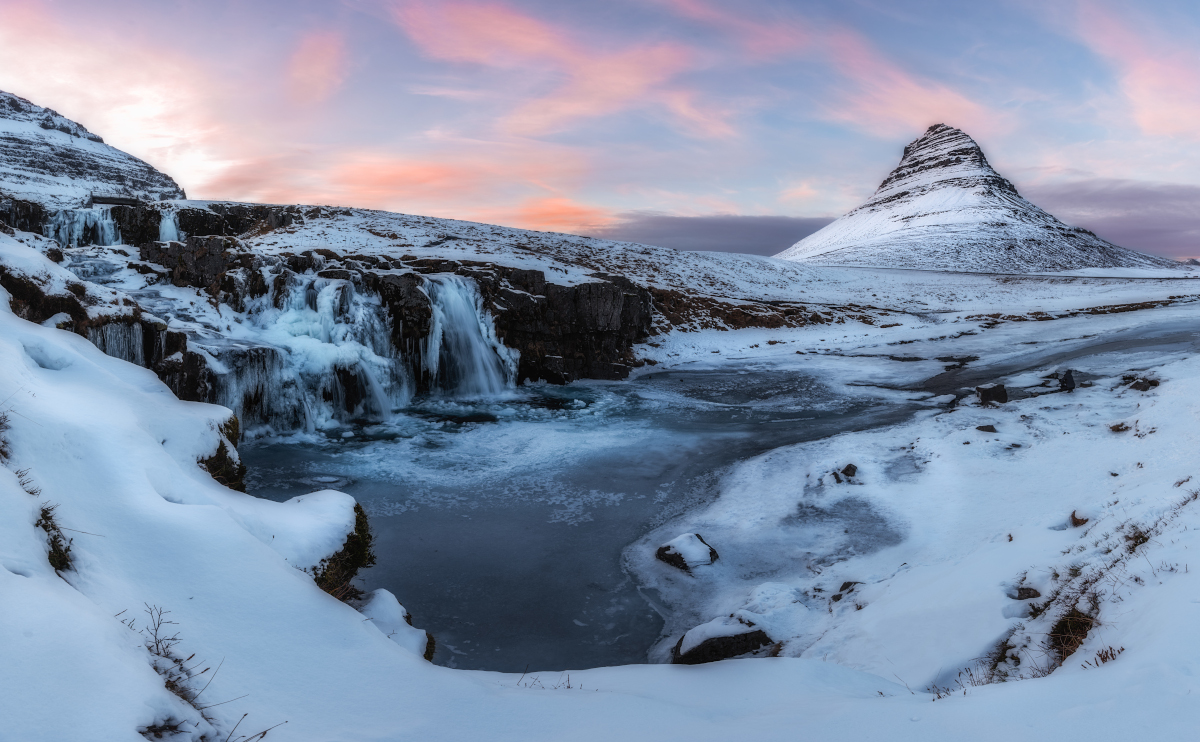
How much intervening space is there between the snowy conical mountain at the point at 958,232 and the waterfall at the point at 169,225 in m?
102

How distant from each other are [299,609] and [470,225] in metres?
62.7

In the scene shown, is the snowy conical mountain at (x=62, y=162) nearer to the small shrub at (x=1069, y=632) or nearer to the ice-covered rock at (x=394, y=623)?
the ice-covered rock at (x=394, y=623)

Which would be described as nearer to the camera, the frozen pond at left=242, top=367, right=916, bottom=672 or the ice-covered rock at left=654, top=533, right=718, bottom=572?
the frozen pond at left=242, top=367, right=916, bottom=672

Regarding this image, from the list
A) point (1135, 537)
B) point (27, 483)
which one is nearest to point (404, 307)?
point (27, 483)

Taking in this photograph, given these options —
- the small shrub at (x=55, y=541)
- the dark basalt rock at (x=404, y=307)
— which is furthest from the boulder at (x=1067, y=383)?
the small shrub at (x=55, y=541)

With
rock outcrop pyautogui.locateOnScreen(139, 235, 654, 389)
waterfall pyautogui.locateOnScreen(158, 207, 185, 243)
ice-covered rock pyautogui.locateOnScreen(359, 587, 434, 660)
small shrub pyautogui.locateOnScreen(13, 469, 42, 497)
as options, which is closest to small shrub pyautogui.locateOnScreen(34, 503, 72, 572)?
small shrub pyautogui.locateOnScreen(13, 469, 42, 497)

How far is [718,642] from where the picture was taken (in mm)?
7254

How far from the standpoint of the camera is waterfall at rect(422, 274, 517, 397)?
80.5 ft

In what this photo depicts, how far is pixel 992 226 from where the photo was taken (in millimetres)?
134625

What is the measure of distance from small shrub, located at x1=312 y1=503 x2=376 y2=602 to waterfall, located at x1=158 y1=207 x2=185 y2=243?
41.7m

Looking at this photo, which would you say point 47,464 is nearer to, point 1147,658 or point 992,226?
point 1147,658

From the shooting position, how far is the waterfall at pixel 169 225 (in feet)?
132

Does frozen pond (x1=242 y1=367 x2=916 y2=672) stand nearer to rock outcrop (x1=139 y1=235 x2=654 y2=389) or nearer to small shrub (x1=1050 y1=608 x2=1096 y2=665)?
rock outcrop (x1=139 y1=235 x2=654 y2=389)

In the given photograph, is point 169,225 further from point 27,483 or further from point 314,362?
point 27,483
